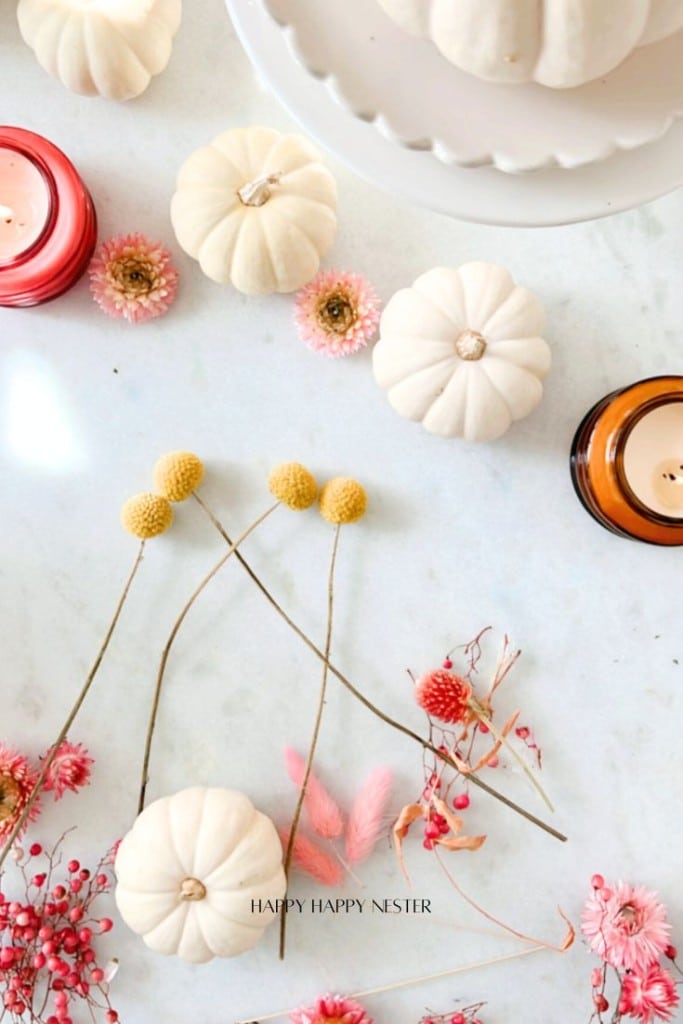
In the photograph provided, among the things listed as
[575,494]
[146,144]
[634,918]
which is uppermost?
[146,144]

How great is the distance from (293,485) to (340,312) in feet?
0.57

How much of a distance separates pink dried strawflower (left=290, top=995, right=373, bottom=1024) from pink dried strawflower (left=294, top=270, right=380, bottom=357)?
63cm

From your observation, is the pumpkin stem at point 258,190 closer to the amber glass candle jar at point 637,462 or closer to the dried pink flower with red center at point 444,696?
the amber glass candle jar at point 637,462

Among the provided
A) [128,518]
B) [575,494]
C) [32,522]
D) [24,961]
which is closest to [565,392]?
[575,494]

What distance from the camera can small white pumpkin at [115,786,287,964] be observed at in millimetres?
831

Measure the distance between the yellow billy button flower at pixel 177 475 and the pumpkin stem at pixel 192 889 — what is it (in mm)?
348

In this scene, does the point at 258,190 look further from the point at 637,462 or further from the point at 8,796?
the point at 8,796

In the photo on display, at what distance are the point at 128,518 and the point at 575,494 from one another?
1.44 feet

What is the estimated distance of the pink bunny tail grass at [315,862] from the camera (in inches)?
35.7

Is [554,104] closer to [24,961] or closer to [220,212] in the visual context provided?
[220,212]

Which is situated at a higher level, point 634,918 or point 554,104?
point 554,104

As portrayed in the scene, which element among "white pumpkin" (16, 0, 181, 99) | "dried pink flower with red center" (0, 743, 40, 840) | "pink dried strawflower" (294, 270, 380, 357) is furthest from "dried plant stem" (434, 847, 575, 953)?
"white pumpkin" (16, 0, 181, 99)

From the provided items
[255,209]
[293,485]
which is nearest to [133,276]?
[255,209]

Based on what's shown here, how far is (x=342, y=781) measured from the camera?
0.94 m
